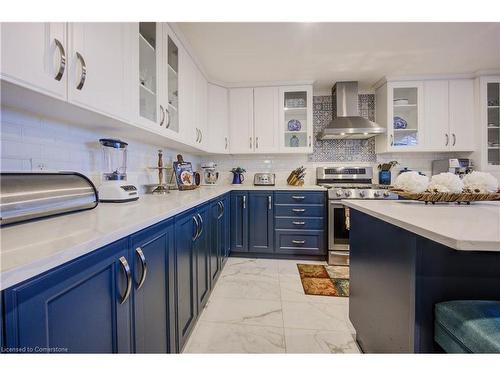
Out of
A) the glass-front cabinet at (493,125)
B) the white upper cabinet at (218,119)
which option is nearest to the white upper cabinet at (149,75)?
the white upper cabinet at (218,119)

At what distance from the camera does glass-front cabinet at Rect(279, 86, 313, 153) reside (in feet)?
9.83

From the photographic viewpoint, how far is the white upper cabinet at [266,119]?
9.95ft

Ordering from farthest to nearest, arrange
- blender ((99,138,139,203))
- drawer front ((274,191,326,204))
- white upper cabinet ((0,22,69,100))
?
drawer front ((274,191,326,204)), blender ((99,138,139,203)), white upper cabinet ((0,22,69,100))

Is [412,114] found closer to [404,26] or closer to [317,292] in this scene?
[404,26]

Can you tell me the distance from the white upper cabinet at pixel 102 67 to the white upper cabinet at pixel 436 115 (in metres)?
3.39

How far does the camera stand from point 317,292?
2.00m

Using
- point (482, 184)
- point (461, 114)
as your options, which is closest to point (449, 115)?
point (461, 114)

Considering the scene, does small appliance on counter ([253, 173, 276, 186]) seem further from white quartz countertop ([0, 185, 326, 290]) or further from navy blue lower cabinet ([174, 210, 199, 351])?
white quartz countertop ([0, 185, 326, 290])

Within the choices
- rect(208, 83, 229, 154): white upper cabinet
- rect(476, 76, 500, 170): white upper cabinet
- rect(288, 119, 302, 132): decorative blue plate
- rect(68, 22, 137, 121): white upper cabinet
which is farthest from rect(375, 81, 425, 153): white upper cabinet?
rect(68, 22, 137, 121): white upper cabinet

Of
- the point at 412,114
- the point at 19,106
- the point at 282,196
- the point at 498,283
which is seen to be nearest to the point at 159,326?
the point at 19,106

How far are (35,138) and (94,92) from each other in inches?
15.4

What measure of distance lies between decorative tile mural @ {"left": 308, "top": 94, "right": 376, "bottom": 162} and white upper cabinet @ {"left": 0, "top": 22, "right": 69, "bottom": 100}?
295 cm

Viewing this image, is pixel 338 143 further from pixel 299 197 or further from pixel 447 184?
pixel 447 184

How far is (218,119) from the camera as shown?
304 centimetres
